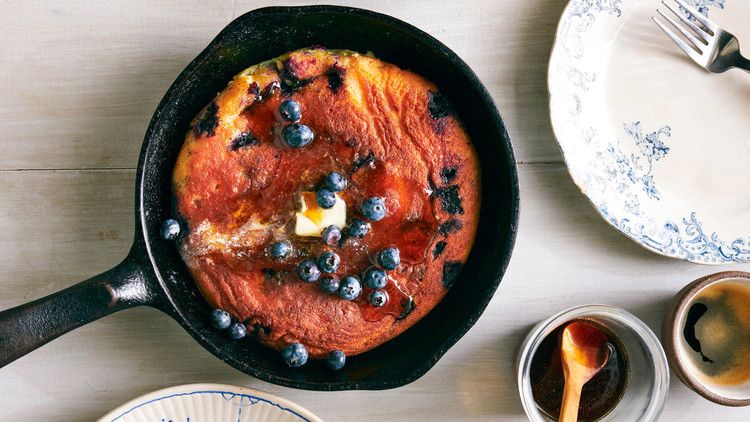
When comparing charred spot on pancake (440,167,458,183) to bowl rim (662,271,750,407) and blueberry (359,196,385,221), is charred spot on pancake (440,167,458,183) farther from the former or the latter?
bowl rim (662,271,750,407)

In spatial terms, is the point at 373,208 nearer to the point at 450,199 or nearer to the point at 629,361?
the point at 450,199

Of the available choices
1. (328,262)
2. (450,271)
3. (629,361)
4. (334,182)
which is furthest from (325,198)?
(629,361)

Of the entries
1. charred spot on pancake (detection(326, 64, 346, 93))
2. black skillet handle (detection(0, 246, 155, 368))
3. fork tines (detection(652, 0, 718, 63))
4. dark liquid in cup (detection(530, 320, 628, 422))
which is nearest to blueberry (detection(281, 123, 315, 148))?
charred spot on pancake (detection(326, 64, 346, 93))

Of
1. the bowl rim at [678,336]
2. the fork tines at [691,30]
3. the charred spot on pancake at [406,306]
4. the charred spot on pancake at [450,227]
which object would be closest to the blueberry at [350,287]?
the charred spot on pancake at [406,306]

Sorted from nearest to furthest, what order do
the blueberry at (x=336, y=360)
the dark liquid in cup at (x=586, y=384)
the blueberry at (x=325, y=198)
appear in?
the blueberry at (x=325, y=198) → the blueberry at (x=336, y=360) → the dark liquid in cup at (x=586, y=384)

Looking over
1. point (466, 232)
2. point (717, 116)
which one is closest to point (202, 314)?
point (466, 232)

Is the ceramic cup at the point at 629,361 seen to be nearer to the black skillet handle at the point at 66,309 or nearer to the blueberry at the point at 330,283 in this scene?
the blueberry at the point at 330,283

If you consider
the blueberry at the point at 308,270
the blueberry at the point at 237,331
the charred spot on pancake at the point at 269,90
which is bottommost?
the blueberry at the point at 237,331

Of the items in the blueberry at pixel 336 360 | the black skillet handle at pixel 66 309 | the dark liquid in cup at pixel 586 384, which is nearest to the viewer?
the black skillet handle at pixel 66 309

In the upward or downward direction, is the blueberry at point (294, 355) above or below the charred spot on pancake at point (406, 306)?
below
